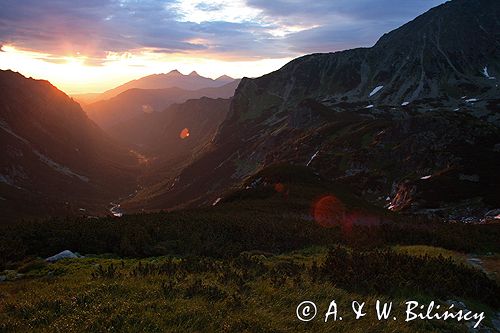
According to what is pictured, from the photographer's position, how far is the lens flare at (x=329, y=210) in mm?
31128

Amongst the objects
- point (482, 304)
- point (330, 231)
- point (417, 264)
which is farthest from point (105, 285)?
point (330, 231)

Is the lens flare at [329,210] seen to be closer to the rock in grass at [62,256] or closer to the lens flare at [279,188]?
the lens flare at [279,188]

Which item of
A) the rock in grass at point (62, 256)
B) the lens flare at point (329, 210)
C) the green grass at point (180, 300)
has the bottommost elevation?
the lens flare at point (329, 210)

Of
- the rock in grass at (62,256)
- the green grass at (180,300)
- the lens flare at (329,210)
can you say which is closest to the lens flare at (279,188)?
the lens flare at (329,210)

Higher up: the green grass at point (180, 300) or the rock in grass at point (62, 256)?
the green grass at point (180, 300)

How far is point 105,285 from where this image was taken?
11711 mm

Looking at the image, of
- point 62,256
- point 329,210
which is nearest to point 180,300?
point 62,256

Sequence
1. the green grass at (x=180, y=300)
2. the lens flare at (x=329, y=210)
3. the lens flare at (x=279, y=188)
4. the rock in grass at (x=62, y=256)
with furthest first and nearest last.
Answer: the lens flare at (x=279, y=188), the lens flare at (x=329, y=210), the rock in grass at (x=62, y=256), the green grass at (x=180, y=300)

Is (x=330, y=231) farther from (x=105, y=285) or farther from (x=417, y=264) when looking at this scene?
(x=105, y=285)

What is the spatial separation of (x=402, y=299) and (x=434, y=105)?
187002 mm

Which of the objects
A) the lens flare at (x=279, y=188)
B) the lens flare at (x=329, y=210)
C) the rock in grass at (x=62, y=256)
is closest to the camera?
the rock in grass at (x=62, y=256)

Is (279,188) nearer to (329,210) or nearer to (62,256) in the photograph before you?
(329,210)

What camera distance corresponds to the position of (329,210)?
3653 centimetres

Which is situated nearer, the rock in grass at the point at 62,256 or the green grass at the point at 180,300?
the green grass at the point at 180,300
